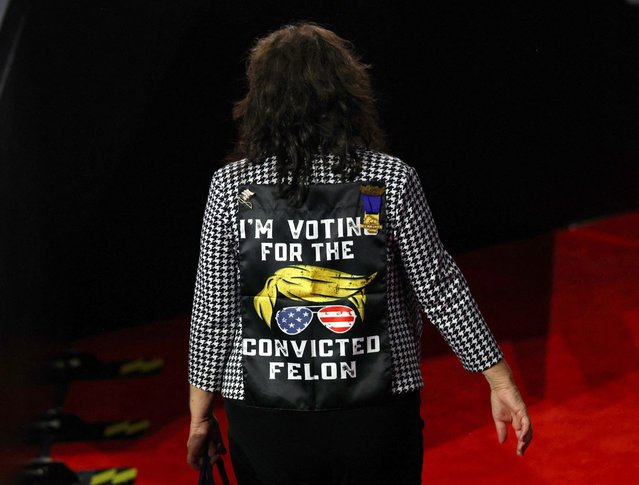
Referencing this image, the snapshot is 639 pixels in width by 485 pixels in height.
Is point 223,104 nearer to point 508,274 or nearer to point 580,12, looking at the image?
point 508,274

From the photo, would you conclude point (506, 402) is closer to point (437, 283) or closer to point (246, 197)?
point (437, 283)

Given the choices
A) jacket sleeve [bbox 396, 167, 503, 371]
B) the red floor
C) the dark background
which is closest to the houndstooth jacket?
jacket sleeve [bbox 396, 167, 503, 371]

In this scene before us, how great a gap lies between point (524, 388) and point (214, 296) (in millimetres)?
2215

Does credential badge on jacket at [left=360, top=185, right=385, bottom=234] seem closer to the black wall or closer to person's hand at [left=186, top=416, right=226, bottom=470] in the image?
person's hand at [left=186, top=416, right=226, bottom=470]

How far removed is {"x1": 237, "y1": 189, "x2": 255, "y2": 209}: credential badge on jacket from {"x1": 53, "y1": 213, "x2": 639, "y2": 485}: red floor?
1.64 metres

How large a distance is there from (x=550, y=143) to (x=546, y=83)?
1.17ft

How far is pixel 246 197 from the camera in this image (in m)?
1.71

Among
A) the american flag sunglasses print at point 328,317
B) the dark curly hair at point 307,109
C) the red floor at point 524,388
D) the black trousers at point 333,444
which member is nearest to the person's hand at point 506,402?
the black trousers at point 333,444

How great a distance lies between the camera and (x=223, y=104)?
4.51 meters

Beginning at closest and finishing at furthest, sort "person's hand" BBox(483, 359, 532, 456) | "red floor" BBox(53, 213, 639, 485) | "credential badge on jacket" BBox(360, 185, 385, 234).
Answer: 1. "credential badge on jacket" BBox(360, 185, 385, 234)
2. "person's hand" BBox(483, 359, 532, 456)
3. "red floor" BBox(53, 213, 639, 485)

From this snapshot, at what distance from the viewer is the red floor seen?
3137 millimetres

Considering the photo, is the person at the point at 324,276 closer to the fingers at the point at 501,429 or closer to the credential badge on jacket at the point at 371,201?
the credential badge on jacket at the point at 371,201

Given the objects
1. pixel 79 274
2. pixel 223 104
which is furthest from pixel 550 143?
pixel 79 274

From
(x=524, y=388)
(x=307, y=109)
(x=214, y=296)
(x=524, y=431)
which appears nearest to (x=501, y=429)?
(x=524, y=431)
